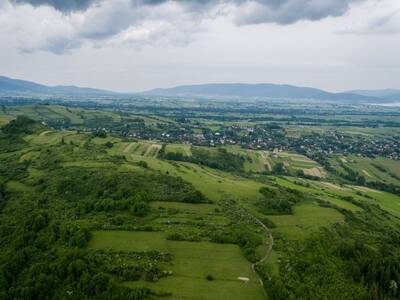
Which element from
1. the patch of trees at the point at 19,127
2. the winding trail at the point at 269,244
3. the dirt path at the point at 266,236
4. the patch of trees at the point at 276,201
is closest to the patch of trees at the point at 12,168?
the patch of trees at the point at 19,127

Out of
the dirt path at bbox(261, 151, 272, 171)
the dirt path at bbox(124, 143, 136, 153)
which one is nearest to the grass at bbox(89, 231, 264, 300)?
the dirt path at bbox(124, 143, 136, 153)

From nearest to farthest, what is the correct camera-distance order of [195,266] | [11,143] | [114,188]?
[195,266], [114,188], [11,143]

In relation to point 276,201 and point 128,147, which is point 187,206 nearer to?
point 276,201

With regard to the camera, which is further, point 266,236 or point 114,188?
point 114,188

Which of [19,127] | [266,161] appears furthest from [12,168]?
[266,161]

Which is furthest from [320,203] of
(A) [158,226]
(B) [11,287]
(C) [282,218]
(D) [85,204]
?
(B) [11,287]

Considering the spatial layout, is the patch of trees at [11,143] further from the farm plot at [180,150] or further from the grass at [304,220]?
the grass at [304,220]

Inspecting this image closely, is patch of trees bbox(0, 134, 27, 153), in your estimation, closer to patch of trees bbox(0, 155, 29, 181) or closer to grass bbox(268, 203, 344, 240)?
patch of trees bbox(0, 155, 29, 181)
